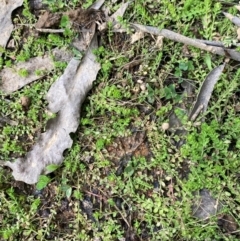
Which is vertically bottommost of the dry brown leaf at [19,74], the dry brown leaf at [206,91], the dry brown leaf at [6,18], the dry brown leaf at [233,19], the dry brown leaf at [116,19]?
the dry brown leaf at [206,91]

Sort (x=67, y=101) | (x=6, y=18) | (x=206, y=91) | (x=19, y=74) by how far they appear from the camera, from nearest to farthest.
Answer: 1. (x=206, y=91)
2. (x=67, y=101)
3. (x=19, y=74)
4. (x=6, y=18)

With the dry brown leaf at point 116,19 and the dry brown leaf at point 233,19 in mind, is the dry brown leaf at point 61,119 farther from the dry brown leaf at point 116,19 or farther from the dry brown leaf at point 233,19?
the dry brown leaf at point 233,19

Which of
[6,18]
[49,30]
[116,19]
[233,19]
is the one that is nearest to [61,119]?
[49,30]

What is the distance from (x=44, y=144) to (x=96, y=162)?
1.29ft

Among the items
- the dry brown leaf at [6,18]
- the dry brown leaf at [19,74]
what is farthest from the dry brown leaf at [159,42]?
the dry brown leaf at [6,18]

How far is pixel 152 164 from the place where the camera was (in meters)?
2.79

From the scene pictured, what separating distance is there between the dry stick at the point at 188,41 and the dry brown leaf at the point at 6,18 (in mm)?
952

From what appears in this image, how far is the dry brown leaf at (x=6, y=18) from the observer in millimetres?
3141

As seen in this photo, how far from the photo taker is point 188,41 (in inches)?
110

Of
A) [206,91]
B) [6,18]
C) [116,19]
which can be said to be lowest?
[206,91]

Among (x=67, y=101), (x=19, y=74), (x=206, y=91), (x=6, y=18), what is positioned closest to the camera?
(x=206, y=91)

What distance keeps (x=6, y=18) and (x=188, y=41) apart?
1388mm

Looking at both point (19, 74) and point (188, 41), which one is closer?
point (188, 41)

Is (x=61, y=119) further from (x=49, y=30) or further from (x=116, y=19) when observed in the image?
(x=116, y=19)
